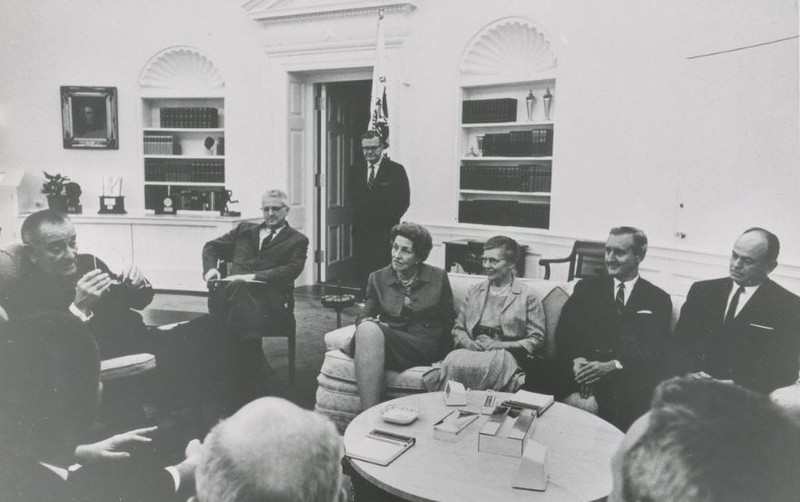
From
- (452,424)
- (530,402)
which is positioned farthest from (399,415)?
(530,402)

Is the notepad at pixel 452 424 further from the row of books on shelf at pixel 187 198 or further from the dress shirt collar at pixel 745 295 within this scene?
the row of books on shelf at pixel 187 198

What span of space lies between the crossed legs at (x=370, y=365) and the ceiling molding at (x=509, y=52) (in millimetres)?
3540

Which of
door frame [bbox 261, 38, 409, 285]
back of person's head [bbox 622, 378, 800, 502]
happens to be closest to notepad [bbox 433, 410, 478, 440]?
back of person's head [bbox 622, 378, 800, 502]

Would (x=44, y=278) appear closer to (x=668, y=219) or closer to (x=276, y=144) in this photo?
(x=668, y=219)

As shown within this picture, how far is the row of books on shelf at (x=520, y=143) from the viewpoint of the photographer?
5723 mm

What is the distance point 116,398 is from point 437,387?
1562 mm

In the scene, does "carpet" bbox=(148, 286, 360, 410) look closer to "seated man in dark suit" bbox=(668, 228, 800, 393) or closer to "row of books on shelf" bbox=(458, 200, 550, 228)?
"row of books on shelf" bbox=(458, 200, 550, 228)

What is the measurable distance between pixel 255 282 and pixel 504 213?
290 cm

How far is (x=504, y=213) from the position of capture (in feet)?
19.6

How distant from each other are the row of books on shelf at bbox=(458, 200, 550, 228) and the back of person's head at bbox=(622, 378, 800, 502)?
5.10 metres

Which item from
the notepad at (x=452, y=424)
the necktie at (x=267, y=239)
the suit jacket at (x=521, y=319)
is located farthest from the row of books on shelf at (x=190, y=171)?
the notepad at (x=452, y=424)

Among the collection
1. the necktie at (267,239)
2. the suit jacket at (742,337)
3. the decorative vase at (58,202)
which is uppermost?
the decorative vase at (58,202)

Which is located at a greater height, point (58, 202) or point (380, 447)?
point (58, 202)

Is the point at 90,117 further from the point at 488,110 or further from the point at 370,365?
the point at 370,365
